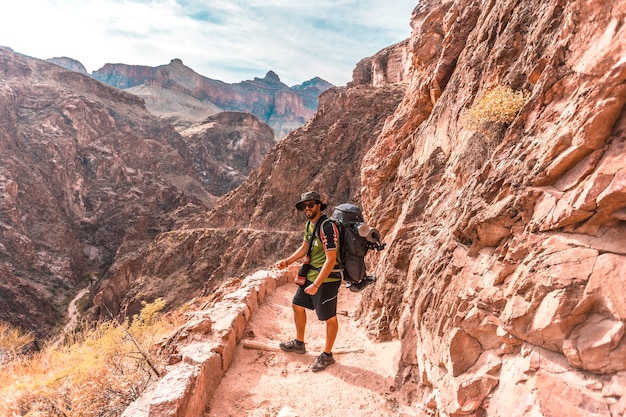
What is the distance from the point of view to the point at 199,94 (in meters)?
162

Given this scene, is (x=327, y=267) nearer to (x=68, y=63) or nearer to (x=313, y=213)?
(x=313, y=213)

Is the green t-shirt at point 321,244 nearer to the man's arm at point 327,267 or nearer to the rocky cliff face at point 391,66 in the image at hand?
the man's arm at point 327,267

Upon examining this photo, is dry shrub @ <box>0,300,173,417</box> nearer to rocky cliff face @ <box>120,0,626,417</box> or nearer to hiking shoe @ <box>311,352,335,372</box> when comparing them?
hiking shoe @ <box>311,352,335,372</box>

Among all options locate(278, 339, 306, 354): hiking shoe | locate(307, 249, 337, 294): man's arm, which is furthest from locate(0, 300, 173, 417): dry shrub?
locate(307, 249, 337, 294): man's arm

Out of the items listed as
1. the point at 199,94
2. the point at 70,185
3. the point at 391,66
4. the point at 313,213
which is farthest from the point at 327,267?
the point at 199,94

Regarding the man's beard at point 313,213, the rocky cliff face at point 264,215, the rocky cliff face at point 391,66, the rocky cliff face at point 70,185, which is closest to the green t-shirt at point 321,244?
the man's beard at point 313,213

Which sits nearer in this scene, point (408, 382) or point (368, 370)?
point (408, 382)

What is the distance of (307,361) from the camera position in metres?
4.41

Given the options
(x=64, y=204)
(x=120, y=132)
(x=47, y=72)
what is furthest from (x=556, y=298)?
(x=47, y=72)

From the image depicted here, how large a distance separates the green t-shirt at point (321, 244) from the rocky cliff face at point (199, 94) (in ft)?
384

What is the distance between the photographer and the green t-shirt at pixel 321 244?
12.7 ft

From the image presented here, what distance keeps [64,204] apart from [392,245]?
6628 cm

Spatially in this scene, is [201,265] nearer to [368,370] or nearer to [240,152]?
[368,370]

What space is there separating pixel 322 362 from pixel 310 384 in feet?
1.09
